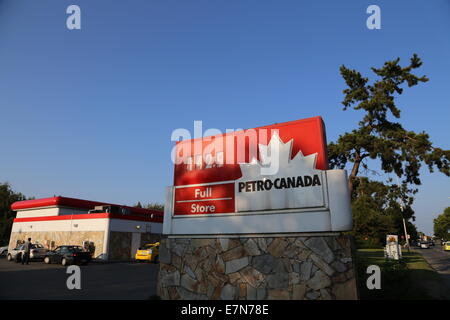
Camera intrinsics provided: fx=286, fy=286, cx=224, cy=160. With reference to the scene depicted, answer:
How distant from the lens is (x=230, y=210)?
7777 millimetres

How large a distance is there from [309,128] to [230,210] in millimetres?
3001

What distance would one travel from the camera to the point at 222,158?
832cm

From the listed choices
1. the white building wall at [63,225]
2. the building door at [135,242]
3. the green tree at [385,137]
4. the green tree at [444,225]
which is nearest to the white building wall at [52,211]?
the white building wall at [63,225]

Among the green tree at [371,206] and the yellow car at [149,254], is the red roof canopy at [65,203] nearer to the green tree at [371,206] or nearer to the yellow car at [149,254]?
the yellow car at [149,254]

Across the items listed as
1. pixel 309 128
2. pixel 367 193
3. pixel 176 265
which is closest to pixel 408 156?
pixel 367 193

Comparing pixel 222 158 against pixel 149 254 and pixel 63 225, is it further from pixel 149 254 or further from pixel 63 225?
pixel 63 225

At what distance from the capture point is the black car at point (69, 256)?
20922mm

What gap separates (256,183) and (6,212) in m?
56.8

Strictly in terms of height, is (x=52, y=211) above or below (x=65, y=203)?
below

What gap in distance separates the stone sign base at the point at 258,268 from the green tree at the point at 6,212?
171 ft

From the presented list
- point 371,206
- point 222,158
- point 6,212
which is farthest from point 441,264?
point 6,212

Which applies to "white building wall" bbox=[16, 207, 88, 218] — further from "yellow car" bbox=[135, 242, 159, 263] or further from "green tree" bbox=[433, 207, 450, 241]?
"green tree" bbox=[433, 207, 450, 241]
